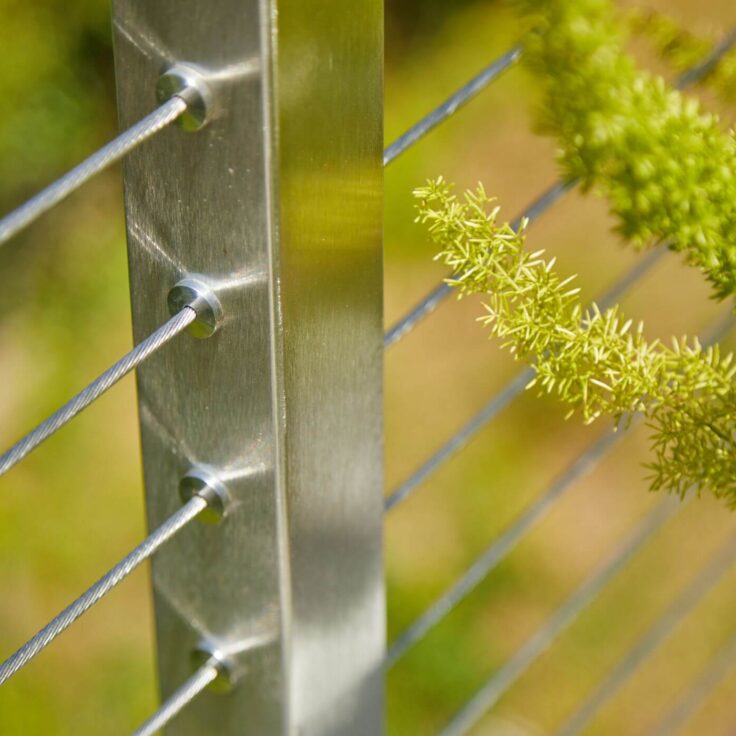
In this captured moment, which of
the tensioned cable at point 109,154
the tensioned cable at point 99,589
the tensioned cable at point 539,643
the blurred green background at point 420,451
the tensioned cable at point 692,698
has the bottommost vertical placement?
the tensioned cable at point 692,698

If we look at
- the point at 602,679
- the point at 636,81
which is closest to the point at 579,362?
the point at 636,81

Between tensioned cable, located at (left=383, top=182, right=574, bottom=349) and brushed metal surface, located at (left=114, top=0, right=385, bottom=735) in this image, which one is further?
tensioned cable, located at (left=383, top=182, right=574, bottom=349)

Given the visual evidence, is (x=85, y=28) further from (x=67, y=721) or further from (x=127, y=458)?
(x=67, y=721)

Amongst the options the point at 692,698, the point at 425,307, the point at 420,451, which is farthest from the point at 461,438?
the point at 420,451

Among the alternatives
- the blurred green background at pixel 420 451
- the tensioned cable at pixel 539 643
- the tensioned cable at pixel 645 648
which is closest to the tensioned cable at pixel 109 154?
the tensioned cable at pixel 539 643

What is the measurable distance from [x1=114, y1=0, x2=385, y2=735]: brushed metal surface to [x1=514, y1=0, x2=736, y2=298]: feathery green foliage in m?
0.10

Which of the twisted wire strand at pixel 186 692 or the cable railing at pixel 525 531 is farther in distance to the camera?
the cable railing at pixel 525 531

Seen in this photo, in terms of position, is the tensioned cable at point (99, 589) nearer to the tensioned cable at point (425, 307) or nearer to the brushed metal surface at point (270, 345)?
the brushed metal surface at point (270, 345)

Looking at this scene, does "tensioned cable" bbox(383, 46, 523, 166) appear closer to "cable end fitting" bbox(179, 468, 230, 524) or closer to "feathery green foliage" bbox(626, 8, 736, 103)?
"feathery green foliage" bbox(626, 8, 736, 103)

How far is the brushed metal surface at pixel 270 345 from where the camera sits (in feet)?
1.72

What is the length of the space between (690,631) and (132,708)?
930 millimetres

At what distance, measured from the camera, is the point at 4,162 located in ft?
7.41

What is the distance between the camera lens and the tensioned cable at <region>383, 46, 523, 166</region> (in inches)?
26.5

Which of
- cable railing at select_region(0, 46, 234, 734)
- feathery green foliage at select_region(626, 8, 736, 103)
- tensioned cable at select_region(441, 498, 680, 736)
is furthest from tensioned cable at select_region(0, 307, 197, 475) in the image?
tensioned cable at select_region(441, 498, 680, 736)
